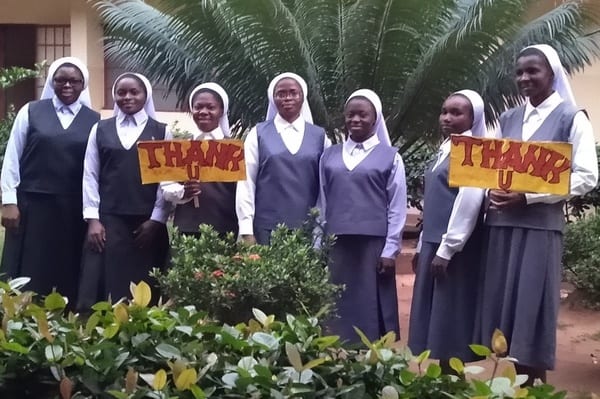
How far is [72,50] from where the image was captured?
11.9 meters

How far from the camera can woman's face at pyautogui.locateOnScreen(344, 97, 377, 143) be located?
4.50m

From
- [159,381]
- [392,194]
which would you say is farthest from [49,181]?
[159,381]

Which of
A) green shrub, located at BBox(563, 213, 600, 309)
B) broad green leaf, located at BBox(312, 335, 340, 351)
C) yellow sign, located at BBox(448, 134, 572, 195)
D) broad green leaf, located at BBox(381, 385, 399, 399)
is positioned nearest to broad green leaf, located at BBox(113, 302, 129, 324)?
broad green leaf, located at BBox(312, 335, 340, 351)

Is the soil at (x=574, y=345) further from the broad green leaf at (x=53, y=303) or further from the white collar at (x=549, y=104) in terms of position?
the broad green leaf at (x=53, y=303)

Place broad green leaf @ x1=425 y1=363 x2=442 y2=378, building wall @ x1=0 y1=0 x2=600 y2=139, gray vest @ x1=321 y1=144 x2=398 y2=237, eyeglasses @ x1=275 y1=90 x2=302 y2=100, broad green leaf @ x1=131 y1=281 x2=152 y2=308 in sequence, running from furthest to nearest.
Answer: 1. building wall @ x1=0 y1=0 x2=600 y2=139
2. eyeglasses @ x1=275 y1=90 x2=302 y2=100
3. gray vest @ x1=321 y1=144 x2=398 y2=237
4. broad green leaf @ x1=131 y1=281 x2=152 y2=308
5. broad green leaf @ x1=425 y1=363 x2=442 y2=378

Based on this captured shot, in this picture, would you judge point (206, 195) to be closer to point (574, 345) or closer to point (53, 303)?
point (53, 303)

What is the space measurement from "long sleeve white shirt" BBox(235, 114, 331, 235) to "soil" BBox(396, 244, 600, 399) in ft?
5.84

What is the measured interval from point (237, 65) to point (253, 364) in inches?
176

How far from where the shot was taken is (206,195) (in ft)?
15.3

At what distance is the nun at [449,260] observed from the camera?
4.09m

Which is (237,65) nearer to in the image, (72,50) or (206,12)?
(206,12)

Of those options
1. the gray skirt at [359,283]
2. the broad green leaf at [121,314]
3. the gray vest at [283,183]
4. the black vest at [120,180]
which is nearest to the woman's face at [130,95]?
the black vest at [120,180]

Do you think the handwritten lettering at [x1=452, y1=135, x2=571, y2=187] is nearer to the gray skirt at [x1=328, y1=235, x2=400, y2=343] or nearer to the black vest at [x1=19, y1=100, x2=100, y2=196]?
the gray skirt at [x1=328, y1=235, x2=400, y2=343]

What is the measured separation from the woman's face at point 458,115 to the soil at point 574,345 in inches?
58.6
